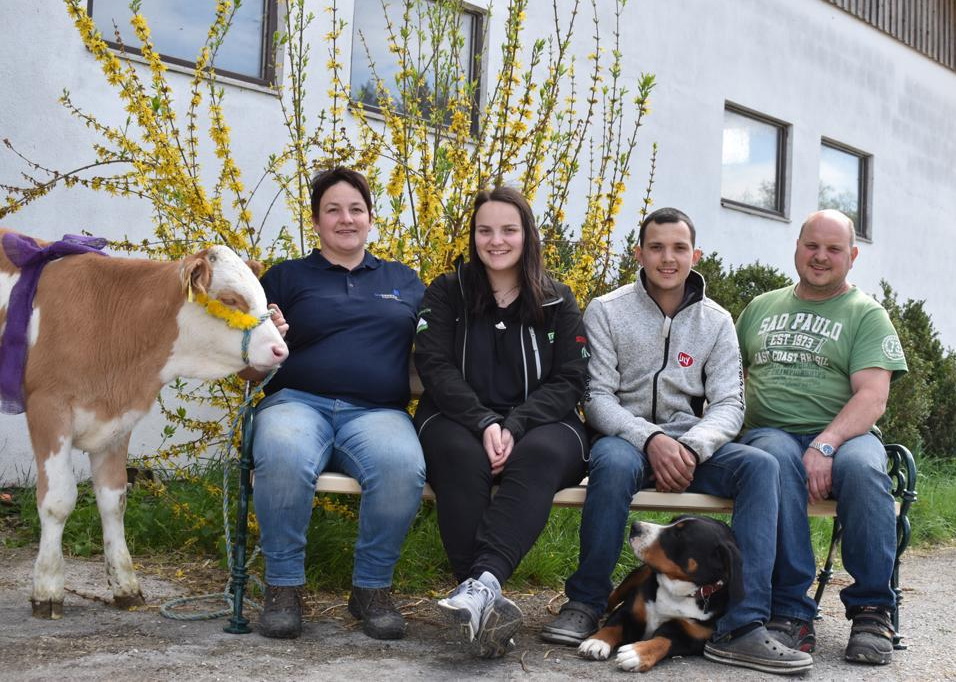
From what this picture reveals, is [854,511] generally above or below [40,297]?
below

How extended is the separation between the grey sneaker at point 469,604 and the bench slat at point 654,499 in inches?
22.8

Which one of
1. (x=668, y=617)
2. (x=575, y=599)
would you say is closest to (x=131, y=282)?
(x=575, y=599)

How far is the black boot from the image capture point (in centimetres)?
380

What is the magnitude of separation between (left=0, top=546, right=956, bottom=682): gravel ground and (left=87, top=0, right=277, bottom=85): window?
12.0 feet

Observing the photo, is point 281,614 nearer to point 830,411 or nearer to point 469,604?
point 469,604

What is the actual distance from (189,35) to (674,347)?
438cm

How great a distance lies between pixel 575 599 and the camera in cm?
396

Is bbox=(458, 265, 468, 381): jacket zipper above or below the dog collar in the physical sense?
above

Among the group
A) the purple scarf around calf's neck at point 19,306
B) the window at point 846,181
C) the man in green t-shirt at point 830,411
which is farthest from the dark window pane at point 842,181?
the purple scarf around calf's neck at point 19,306

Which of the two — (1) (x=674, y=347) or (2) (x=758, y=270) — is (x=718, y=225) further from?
(1) (x=674, y=347)

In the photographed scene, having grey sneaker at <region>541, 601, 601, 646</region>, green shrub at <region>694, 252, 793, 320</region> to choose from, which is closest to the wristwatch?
grey sneaker at <region>541, 601, 601, 646</region>

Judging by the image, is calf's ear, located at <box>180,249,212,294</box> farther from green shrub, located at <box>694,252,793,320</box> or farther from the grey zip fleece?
green shrub, located at <box>694,252,793,320</box>

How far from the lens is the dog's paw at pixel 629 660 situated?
11.5 ft

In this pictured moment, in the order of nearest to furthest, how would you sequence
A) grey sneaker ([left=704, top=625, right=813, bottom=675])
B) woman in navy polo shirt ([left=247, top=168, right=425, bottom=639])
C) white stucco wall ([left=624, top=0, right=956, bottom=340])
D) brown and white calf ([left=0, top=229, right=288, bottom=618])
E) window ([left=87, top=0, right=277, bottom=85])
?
grey sneaker ([left=704, top=625, right=813, bottom=675]) < woman in navy polo shirt ([left=247, top=168, right=425, bottom=639]) < brown and white calf ([left=0, top=229, right=288, bottom=618]) < window ([left=87, top=0, right=277, bottom=85]) < white stucco wall ([left=624, top=0, right=956, bottom=340])
